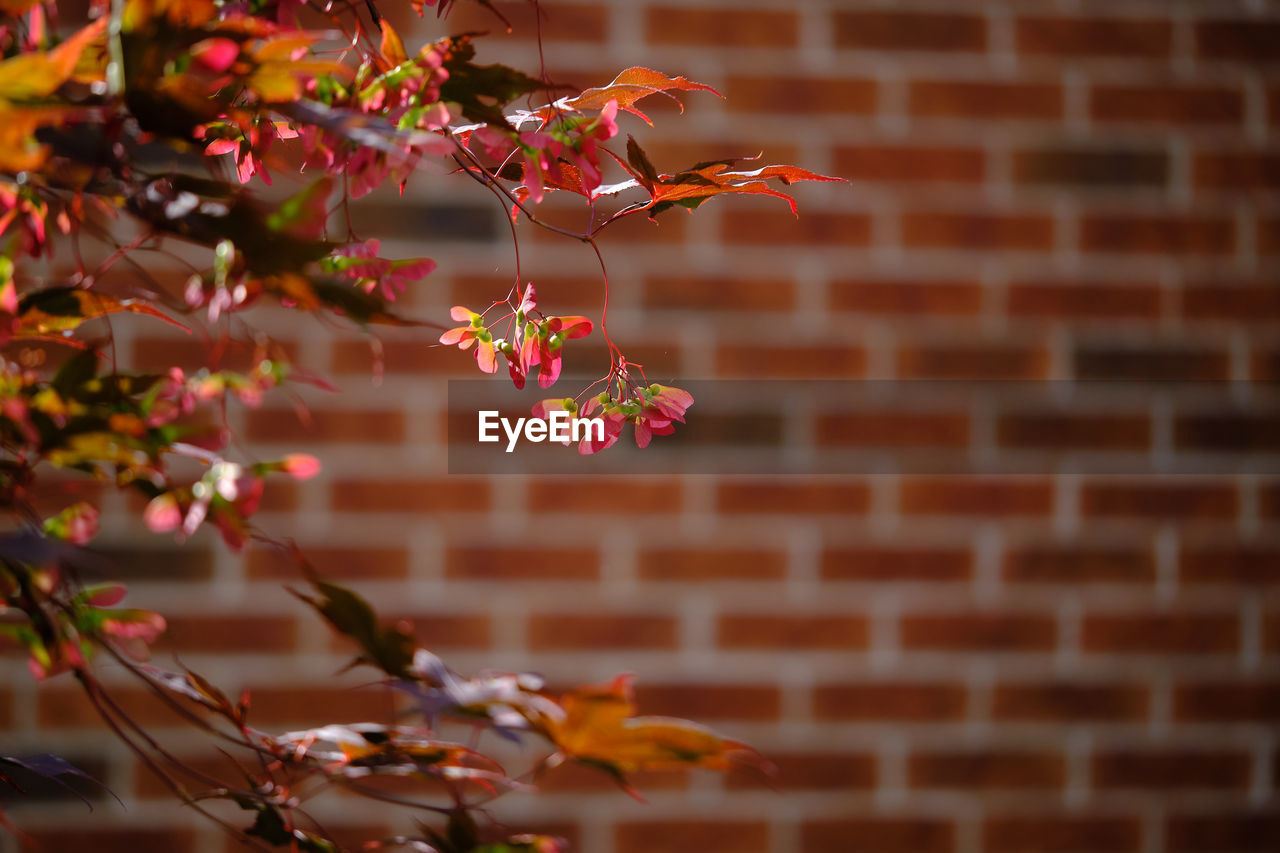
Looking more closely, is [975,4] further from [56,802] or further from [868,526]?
[56,802]

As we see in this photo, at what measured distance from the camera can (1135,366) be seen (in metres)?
0.95

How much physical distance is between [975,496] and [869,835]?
0.36m

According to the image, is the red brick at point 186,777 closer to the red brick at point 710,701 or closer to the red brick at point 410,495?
the red brick at point 410,495

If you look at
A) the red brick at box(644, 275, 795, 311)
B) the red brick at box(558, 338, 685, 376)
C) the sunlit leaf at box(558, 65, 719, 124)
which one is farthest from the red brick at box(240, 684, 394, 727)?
the sunlit leaf at box(558, 65, 719, 124)

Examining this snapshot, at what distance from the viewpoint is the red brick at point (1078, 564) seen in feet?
3.11

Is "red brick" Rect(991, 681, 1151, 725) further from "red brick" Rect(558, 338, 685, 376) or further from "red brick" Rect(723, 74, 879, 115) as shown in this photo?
"red brick" Rect(723, 74, 879, 115)

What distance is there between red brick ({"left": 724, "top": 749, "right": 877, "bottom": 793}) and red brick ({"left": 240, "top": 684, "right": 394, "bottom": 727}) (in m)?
0.37

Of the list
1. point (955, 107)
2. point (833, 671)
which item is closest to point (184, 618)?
point (833, 671)

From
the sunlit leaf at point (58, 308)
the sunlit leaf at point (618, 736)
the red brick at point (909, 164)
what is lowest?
the sunlit leaf at point (618, 736)

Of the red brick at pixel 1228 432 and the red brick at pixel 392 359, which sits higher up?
the red brick at pixel 392 359

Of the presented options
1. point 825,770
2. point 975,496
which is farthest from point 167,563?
point 975,496

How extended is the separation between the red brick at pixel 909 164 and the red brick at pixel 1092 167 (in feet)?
0.16

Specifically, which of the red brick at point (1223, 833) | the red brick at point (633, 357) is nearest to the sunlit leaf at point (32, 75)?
the red brick at point (633, 357)

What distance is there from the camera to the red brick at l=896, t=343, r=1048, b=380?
932 mm
